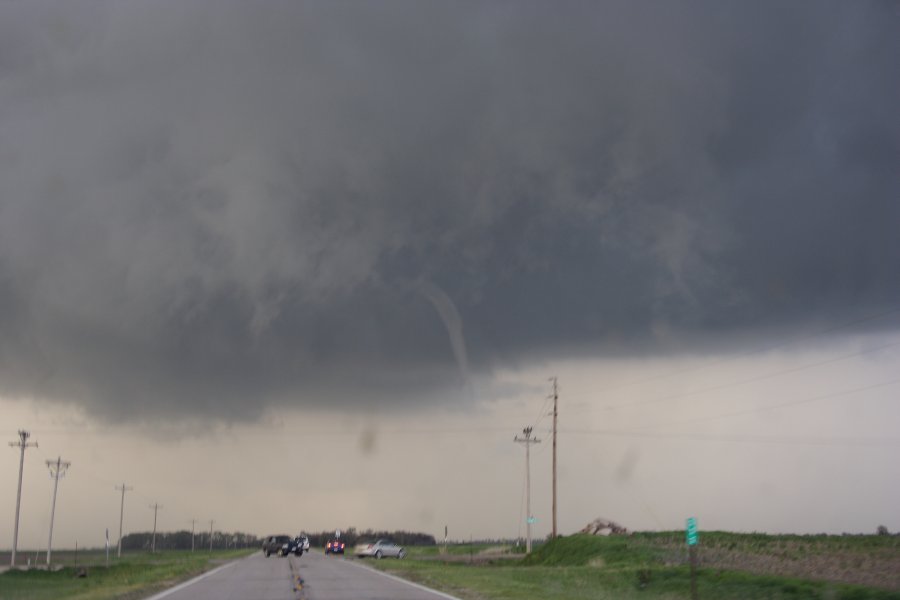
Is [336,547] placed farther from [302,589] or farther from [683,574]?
[302,589]

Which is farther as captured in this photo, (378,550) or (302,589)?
(378,550)

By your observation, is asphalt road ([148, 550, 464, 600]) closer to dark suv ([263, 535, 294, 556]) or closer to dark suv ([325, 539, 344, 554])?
dark suv ([263, 535, 294, 556])

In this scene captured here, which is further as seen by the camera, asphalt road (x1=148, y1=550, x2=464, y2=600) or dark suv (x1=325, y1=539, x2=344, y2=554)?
dark suv (x1=325, y1=539, x2=344, y2=554)

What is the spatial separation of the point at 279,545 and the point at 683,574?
2505 inches

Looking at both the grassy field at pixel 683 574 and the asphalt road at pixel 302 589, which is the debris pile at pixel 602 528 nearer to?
the grassy field at pixel 683 574

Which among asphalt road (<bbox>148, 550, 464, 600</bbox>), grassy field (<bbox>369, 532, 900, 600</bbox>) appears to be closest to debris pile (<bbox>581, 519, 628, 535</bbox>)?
grassy field (<bbox>369, 532, 900, 600</bbox>)

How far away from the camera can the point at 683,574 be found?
38.7 m

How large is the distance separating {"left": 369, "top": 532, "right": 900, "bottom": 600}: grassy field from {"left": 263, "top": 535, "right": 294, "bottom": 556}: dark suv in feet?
109

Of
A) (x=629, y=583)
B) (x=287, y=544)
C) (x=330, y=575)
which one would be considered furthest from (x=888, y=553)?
(x=287, y=544)

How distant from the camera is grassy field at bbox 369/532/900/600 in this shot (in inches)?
1224

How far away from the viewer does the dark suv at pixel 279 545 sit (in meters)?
95.2

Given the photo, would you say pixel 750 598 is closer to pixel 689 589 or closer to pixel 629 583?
pixel 689 589

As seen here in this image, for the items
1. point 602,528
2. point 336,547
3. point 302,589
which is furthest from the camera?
point 336,547

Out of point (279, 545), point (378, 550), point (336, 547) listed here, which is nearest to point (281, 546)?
point (279, 545)
